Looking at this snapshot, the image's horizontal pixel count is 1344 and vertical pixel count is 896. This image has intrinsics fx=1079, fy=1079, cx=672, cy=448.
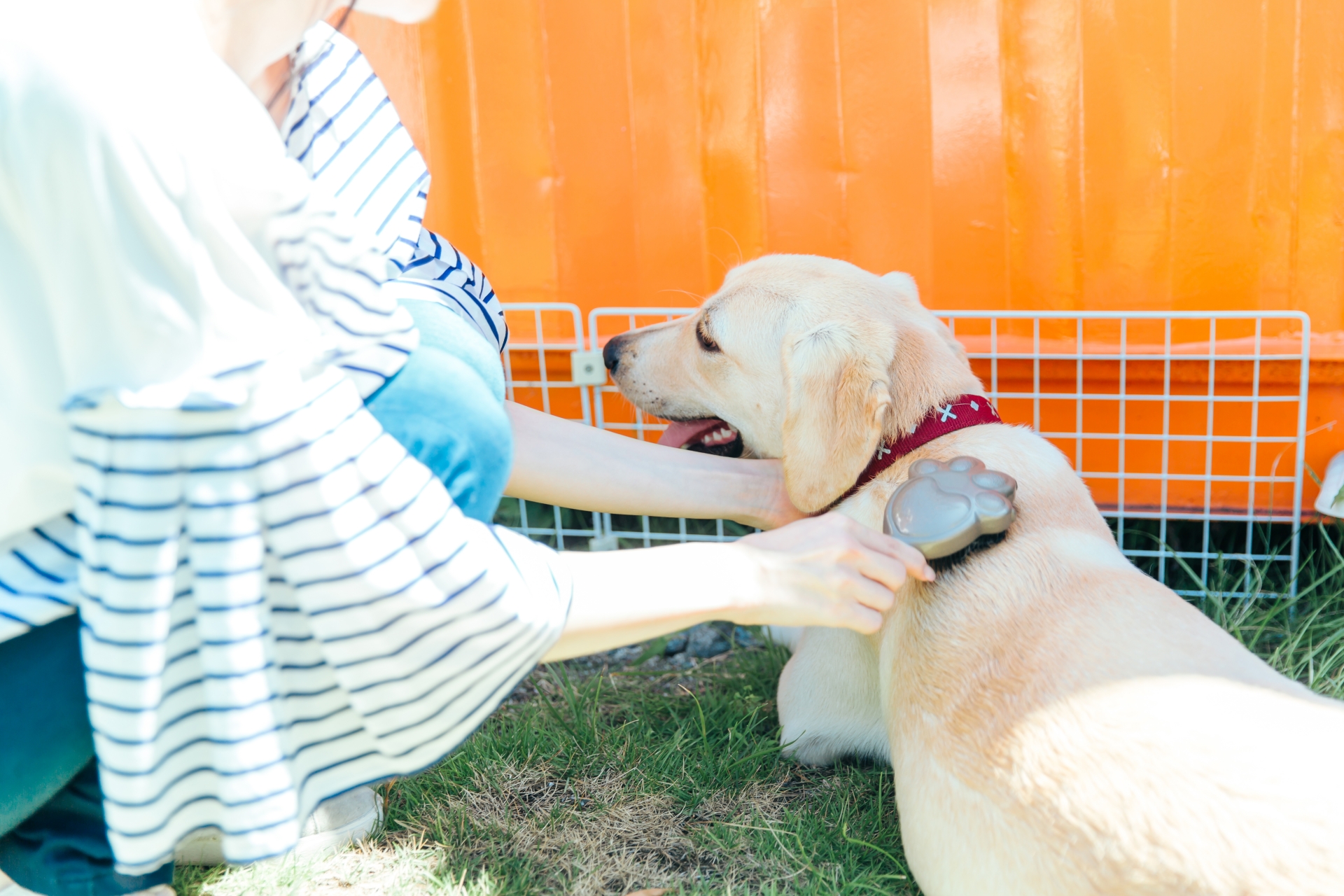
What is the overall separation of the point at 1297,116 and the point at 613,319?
1605 mm

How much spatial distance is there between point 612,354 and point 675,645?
0.72 meters

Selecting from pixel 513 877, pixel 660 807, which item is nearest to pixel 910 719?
pixel 660 807

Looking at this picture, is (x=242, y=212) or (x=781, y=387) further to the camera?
(x=781, y=387)

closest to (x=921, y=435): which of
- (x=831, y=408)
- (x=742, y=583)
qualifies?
(x=831, y=408)

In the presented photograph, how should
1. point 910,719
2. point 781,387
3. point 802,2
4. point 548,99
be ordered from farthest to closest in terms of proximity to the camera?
point 548,99
point 802,2
point 781,387
point 910,719

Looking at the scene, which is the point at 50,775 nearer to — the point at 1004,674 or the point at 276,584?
the point at 276,584

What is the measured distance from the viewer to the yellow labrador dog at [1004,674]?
123 cm

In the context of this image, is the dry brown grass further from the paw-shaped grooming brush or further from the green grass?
the paw-shaped grooming brush

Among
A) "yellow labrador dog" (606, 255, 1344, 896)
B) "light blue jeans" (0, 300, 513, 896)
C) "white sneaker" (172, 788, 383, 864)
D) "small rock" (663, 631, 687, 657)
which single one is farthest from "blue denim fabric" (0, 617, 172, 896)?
"small rock" (663, 631, 687, 657)

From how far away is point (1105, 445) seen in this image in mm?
2600

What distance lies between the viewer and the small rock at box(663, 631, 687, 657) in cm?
256

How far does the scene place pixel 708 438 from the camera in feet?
7.39

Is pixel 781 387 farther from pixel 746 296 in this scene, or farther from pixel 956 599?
pixel 956 599

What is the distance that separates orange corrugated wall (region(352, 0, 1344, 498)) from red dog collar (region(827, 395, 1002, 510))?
812 mm
